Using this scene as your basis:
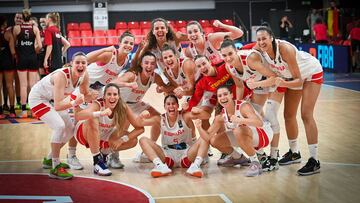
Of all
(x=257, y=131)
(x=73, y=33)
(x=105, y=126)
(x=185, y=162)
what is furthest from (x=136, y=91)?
(x=73, y=33)

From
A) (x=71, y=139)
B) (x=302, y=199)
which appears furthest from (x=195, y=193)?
(x=71, y=139)

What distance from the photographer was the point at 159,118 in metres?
7.42

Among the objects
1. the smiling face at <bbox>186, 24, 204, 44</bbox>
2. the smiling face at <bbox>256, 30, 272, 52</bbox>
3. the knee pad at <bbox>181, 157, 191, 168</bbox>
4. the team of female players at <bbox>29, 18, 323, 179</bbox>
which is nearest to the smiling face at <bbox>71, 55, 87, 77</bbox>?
the team of female players at <bbox>29, 18, 323, 179</bbox>

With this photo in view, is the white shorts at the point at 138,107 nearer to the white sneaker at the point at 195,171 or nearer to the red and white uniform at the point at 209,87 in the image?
the red and white uniform at the point at 209,87

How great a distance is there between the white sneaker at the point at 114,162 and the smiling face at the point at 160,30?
146 cm

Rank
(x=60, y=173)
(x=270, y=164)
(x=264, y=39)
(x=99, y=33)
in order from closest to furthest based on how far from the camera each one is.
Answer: (x=264, y=39) → (x=60, y=173) → (x=270, y=164) → (x=99, y=33)

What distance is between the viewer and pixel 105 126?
7.20 metres

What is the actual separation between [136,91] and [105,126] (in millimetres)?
585

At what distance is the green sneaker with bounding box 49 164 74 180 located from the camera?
6645 millimetres

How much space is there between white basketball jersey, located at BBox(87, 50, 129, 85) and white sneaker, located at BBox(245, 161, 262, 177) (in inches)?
78.5

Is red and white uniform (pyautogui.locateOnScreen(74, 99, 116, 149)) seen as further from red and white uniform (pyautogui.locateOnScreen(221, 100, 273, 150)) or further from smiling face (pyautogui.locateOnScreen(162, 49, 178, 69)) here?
red and white uniform (pyautogui.locateOnScreen(221, 100, 273, 150))

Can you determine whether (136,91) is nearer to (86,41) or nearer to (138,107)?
(138,107)

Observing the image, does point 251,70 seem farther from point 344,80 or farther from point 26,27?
point 344,80

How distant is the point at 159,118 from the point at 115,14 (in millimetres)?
15474
